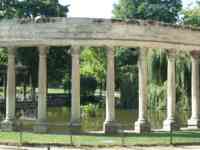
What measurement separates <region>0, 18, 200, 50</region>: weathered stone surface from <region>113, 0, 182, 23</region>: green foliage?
70.4m

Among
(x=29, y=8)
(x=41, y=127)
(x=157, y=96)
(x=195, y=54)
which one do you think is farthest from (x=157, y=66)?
(x=41, y=127)

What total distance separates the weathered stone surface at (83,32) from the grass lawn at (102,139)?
8085mm

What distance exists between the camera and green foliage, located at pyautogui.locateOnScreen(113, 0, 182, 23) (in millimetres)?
121250

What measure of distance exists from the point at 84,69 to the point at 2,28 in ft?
207

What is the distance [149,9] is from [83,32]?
74042mm

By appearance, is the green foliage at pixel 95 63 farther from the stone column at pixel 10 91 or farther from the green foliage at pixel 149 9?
the stone column at pixel 10 91

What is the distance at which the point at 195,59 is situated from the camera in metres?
57.3

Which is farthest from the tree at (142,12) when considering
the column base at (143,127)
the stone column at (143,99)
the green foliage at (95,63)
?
the column base at (143,127)

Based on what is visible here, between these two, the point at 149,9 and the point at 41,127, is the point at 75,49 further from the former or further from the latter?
the point at 149,9

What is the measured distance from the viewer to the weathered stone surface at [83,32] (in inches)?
1925

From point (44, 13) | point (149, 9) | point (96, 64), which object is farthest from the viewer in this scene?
point (149, 9)

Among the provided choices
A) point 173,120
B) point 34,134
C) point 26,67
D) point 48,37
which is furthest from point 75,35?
point 26,67

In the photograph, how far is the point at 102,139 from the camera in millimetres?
44719

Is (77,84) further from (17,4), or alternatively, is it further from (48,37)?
(17,4)
